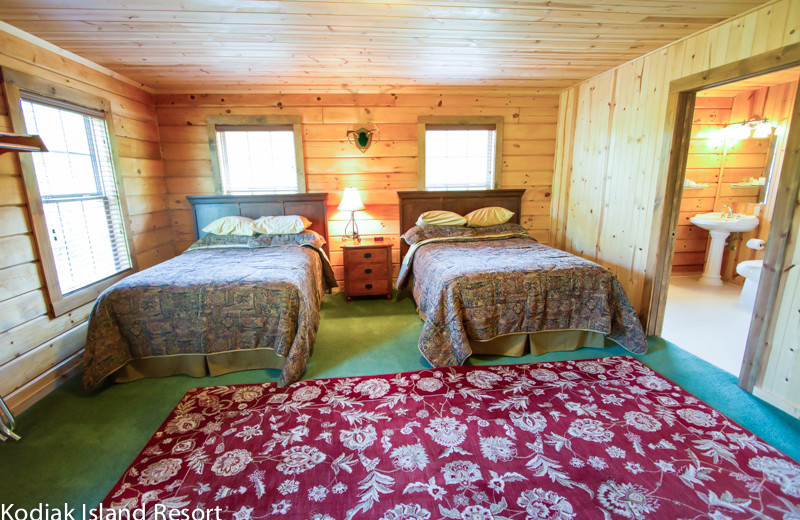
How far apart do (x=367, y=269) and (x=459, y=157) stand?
5.51 feet

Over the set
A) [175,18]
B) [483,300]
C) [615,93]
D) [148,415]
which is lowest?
[148,415]

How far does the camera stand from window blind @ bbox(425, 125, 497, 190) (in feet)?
13.4

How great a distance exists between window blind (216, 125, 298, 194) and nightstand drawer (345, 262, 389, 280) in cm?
112

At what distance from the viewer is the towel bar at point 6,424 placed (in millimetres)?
1800

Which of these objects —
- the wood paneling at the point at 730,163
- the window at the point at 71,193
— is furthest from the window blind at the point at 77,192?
the wood paneling at the point at 730,163

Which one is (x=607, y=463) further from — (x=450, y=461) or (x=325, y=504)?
(x=325, y=504)

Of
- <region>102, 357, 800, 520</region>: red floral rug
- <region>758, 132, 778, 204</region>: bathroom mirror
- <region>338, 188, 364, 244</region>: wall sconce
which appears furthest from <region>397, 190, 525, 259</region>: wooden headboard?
<region>758, 132, 778, 204</region>: bathroom mirror

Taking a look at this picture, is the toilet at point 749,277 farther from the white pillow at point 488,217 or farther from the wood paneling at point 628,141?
the white pillow at point 488,217

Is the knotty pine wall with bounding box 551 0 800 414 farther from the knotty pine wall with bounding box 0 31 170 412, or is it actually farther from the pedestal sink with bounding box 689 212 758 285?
the knotty pine wall with bounding box 0 31 170 412

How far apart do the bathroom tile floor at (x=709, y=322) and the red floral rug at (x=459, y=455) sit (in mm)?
747

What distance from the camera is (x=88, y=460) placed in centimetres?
171

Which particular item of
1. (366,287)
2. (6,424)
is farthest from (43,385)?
(366,287)

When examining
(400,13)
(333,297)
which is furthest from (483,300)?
(333,297)

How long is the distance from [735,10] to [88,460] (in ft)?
13.8
